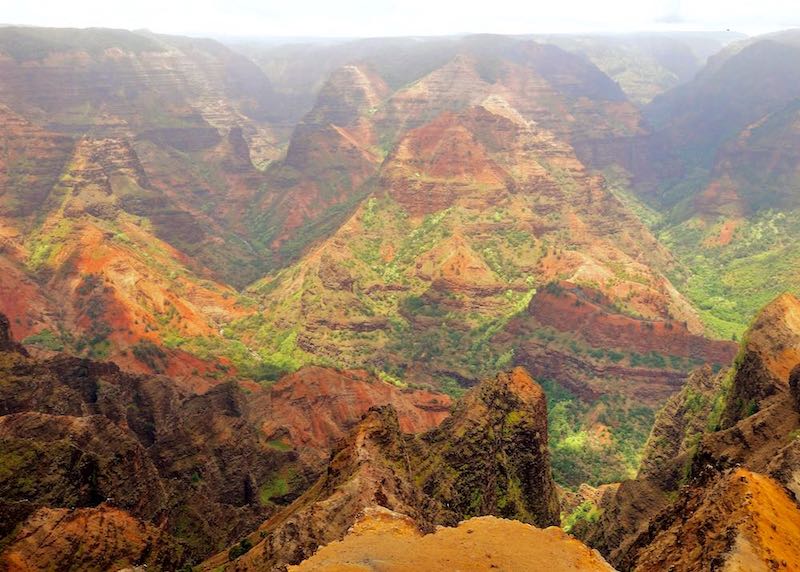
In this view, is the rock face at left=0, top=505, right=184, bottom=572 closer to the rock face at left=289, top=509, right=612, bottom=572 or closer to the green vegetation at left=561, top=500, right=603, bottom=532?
the rock face at left=289, top=509, right=612, bottom=572

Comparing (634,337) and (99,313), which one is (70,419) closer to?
(99,313)

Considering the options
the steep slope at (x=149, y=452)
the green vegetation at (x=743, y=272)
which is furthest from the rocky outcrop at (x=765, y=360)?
the green vegetation at (x=743, y=272)

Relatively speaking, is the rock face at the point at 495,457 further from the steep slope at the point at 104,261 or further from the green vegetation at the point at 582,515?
the steep slope at the point at 104,261

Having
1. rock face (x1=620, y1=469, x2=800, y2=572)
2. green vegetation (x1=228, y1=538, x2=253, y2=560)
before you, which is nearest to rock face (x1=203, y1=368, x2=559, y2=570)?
green vegetation (x1=228, y1=538, x2=253, y2=560)

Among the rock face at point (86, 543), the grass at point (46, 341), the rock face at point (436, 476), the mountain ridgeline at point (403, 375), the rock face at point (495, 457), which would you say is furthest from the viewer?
the grass at point (46, 341)

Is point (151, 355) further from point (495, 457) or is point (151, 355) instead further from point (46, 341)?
point (495, 457)

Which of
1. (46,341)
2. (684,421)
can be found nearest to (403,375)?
(46,341)

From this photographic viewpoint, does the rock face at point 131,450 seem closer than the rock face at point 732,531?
No

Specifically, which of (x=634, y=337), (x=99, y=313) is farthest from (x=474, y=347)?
(x=99, y=313)
